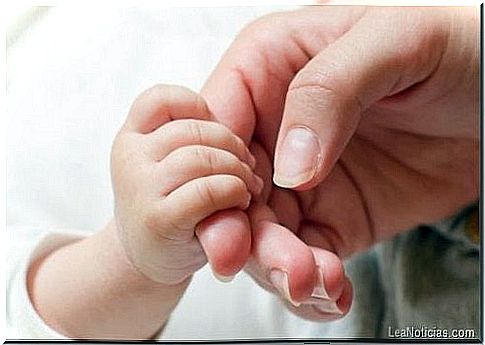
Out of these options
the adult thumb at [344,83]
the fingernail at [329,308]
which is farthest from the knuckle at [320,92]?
the fingernail at [329,308]

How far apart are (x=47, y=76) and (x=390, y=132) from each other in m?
0.21

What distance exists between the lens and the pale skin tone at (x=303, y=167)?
20.2 inches

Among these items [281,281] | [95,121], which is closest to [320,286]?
[281,281]

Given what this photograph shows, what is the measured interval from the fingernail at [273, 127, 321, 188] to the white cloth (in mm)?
76

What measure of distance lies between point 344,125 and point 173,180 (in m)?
0.09

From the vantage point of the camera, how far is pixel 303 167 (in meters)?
0.53

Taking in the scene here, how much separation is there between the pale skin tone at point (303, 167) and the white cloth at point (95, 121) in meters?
0.01

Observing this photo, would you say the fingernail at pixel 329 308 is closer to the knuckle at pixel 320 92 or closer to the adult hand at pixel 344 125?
the adult hand at pixel 344 125

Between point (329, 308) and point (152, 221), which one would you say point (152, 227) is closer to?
point (152, 221)

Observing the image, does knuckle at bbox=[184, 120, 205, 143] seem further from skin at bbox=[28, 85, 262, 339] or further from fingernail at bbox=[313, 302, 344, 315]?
fingernail at bbox=[313, 302, 344, 315]

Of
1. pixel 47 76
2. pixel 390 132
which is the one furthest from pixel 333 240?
pixel 47 76

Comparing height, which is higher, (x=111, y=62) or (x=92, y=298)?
(x=111, y=62)

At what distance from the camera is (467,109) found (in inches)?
22.7

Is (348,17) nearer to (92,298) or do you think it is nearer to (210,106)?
(210,106)
